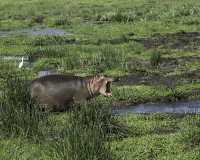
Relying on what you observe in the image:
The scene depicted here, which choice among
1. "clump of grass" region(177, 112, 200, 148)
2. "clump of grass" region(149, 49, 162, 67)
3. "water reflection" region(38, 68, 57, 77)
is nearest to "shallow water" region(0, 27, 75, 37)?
"water reflection" region(38, 68, 57, 77)

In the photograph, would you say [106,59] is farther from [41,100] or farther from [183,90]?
[41,100]

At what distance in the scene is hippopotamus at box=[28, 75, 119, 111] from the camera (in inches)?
377

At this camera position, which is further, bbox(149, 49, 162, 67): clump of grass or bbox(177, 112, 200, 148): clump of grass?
bbox(149, 49, 162, 67): clump of grass

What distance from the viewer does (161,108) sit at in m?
10.4

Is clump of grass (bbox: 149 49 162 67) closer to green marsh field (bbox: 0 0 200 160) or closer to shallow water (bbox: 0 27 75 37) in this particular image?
green marsh field (bbox: 0 0 200 160)

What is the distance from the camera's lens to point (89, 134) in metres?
6.14

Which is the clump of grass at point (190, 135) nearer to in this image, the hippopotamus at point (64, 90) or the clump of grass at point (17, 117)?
the clump of grass at point (17, 117)

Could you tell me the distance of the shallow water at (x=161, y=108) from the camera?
10119mm

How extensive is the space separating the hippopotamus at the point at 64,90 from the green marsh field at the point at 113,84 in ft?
1.03

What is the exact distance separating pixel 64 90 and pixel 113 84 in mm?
3027

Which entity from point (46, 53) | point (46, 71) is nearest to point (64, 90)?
point (46, 71)

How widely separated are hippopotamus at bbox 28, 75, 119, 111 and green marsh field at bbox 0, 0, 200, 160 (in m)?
0.31

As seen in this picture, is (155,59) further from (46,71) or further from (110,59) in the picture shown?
(46,71)

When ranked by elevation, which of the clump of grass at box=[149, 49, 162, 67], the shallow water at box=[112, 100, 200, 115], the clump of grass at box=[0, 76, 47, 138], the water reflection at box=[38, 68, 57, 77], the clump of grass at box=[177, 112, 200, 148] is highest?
the clump of grass at box=[0, 76, 47, 138]
